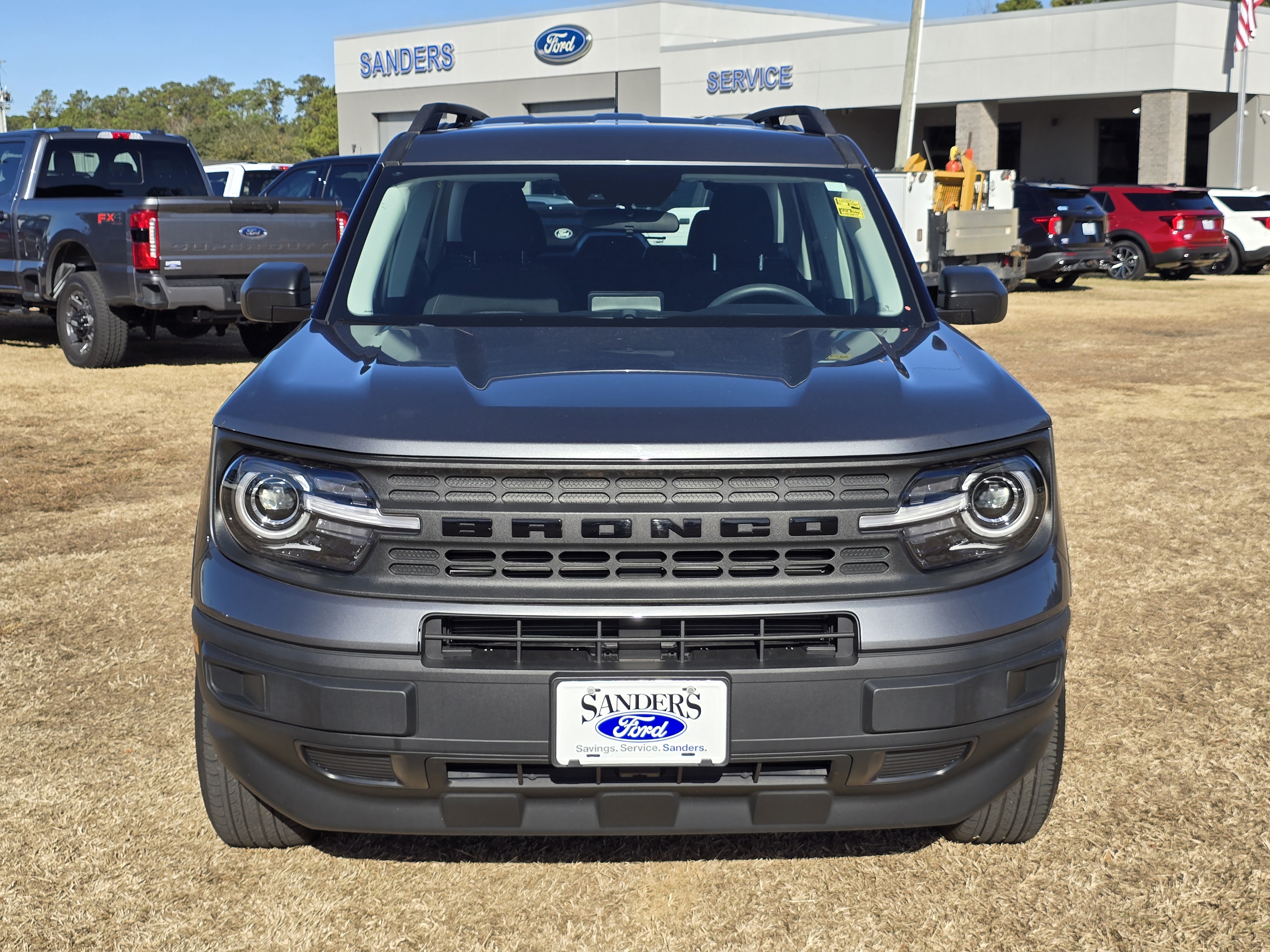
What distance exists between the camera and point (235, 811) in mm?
3133

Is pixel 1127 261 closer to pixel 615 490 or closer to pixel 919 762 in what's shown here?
pixel 919 762

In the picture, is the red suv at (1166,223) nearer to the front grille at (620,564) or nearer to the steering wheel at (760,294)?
the steering wheel at (760,294)

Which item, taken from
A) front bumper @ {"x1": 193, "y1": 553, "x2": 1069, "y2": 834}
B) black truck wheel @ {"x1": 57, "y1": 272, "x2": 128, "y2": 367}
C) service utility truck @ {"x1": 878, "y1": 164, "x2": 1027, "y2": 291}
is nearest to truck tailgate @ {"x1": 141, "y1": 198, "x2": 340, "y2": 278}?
black truck wheel @ {"x1": 57, "y1": 272, "x2": 128, "y2": 367}

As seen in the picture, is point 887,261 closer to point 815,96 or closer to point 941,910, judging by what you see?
point 941,910

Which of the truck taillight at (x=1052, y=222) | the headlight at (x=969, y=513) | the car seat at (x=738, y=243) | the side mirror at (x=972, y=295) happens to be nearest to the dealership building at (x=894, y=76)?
the truck taillight at (x=1052, y=222)

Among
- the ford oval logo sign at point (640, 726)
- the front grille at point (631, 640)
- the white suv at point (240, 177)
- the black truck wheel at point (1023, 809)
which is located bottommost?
the black truck wheel at point (1023, 809)

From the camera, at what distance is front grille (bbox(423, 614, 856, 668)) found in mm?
2580

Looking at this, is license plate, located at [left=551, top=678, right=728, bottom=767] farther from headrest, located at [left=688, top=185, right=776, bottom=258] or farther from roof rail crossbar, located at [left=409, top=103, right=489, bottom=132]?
roof rail crossbar, located at [left=409, top=103, right=489, bottom=132]

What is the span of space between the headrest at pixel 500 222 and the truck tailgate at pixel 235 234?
7.07 metres

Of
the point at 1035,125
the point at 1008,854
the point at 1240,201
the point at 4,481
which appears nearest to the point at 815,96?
the point at 1035,125

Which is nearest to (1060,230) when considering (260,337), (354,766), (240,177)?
(240,177)

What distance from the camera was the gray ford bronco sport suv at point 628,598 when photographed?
8.45ft

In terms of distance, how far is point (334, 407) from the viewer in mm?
2781

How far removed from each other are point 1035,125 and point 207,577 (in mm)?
46141
